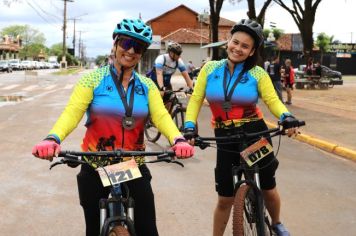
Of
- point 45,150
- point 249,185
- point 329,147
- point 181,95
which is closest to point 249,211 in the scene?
point 249,185

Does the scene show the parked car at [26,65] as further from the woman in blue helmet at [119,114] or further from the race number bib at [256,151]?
the woman in blue helmet at [119,114]

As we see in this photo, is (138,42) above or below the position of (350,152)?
above

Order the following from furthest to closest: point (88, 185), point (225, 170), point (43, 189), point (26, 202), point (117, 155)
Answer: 1. point (43, 189)
2. point (26, 202)
3. point (225, 170)
4. point (88, 185)
5. point (117, 155)

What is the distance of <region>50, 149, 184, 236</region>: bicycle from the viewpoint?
9.52 ft

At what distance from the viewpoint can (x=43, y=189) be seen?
6.59 metres

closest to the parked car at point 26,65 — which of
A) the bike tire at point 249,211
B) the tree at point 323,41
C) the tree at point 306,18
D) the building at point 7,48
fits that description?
the building at point 7,48

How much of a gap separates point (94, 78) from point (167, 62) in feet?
20.0

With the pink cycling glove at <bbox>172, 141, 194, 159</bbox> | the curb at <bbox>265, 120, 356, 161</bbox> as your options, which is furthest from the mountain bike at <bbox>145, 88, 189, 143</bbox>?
the pink cycling glove at <bbox>172, 141, 194, 159</bbox>

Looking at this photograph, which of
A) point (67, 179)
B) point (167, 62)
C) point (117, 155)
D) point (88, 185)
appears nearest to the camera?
point (117, 155)

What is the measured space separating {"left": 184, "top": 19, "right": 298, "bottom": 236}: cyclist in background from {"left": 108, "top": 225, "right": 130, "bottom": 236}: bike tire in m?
1.12

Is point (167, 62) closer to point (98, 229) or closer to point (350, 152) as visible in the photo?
point (350, 152)

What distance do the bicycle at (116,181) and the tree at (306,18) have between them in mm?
26823

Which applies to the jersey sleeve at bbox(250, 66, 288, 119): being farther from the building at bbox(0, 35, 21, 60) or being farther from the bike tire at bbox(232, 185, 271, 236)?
the building at bbox(0, 35, 21, 60)

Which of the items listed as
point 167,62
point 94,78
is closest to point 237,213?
point 94,78
